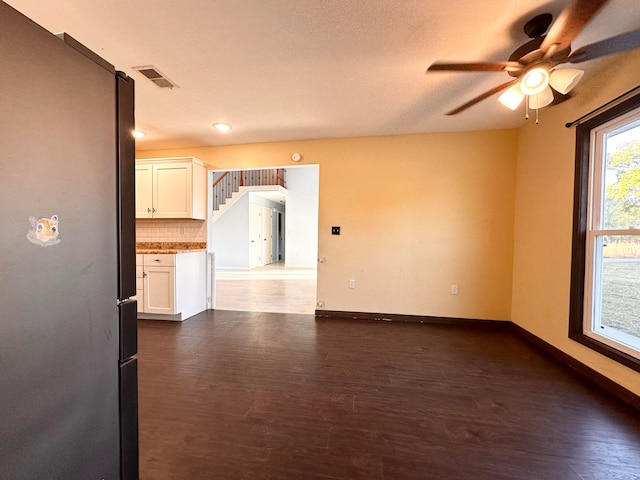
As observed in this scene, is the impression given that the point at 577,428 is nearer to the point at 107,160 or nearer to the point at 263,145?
the point at 107,160

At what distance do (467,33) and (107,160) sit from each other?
216 cm

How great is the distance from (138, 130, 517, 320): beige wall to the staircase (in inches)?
171

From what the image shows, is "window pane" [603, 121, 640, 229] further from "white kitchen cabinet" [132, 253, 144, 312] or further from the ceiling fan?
"white kitchen cabinet" [132, 253, 144, 312]

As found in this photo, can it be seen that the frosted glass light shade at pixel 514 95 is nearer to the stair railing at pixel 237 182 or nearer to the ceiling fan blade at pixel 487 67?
the ceiling fan blade at pixel 487 67

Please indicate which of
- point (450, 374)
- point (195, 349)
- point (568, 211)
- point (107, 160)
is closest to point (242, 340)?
point (195, 349)

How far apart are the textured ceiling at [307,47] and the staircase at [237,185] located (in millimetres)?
5053

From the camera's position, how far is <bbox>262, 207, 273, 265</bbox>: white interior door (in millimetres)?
9516

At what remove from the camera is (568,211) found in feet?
7.97

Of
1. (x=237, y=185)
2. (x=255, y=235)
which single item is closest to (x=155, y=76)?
(x=237, y=185)

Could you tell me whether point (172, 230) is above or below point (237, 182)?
below

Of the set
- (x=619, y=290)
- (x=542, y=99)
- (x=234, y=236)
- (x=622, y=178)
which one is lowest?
(x=619, y=290)

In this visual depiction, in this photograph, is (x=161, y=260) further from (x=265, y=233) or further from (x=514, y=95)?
(x=265, y=233)

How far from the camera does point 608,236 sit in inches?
84.0

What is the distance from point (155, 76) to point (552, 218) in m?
3.96
